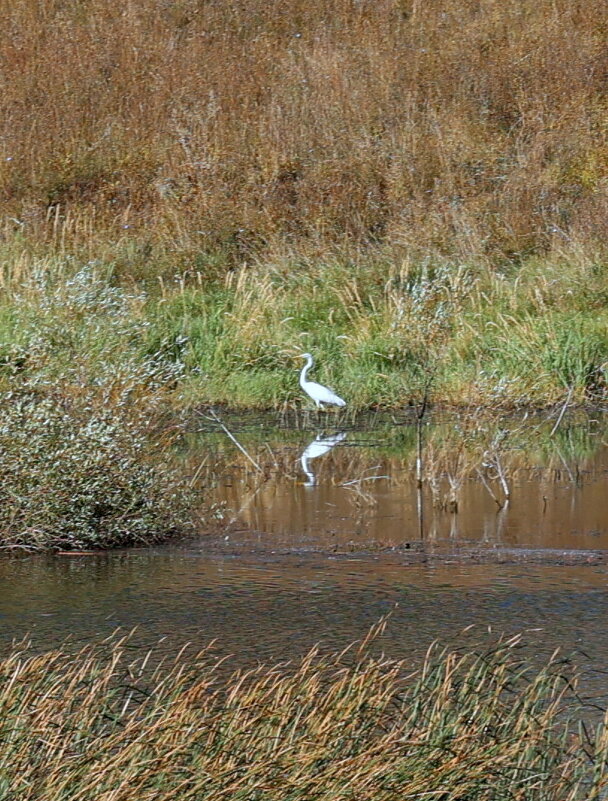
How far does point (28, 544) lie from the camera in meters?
7.23

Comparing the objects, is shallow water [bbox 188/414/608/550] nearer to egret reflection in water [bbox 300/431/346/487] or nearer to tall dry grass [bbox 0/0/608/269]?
egret reflection in water [bbox 300/431/346/487]

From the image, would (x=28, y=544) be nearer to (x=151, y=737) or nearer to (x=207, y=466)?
(x=207, y=466)

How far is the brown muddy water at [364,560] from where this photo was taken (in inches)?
229

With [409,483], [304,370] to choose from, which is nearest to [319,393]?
[304,370]

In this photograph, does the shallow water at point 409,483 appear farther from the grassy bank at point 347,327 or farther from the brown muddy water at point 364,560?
the grassy bank at point 347,327

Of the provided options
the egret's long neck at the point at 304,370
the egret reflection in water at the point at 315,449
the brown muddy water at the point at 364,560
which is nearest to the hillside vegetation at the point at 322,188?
the egret's long neck at the point at 304,370

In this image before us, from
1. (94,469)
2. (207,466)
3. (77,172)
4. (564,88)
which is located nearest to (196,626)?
(94,469)

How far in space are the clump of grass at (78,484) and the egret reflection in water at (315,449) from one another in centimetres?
158

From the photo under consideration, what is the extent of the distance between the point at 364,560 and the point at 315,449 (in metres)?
2.99

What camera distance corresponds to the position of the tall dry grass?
15609 mm

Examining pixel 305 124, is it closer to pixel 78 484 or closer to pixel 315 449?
pixel 315 449

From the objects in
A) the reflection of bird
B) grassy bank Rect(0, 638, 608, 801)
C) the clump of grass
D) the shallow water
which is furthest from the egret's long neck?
grassy bank Rect(0, 638, 608, 801)

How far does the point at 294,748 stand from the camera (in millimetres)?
3615

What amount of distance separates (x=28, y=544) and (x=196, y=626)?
5.40 ft
